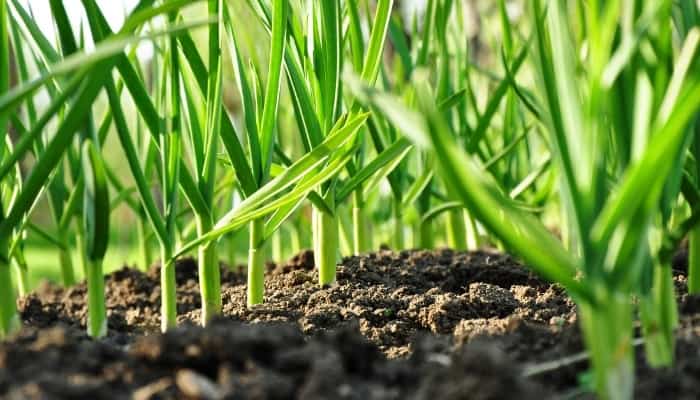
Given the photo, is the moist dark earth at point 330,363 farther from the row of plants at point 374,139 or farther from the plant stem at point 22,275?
the plant stem at point 22,275

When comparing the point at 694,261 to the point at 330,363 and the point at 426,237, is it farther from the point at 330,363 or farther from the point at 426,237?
the point at 426,237

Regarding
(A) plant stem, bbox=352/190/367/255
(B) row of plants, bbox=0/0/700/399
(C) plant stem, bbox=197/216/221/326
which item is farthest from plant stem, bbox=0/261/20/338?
(A) plant stem, bbox=352/190/367/255

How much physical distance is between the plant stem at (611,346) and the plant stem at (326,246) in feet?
2.24

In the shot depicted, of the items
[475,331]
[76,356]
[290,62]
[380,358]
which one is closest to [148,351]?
[76,356]

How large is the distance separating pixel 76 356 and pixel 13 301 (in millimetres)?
235

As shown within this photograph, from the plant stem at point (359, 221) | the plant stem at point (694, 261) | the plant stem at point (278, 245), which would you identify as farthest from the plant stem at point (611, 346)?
the plant stem at point (278, 245)

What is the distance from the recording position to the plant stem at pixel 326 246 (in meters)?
1.31

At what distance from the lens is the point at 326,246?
1312mm

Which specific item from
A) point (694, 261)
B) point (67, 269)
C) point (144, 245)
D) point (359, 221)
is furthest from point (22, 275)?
point (694, 261)

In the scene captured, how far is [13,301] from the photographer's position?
94 centimetres

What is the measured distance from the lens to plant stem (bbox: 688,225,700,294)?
1.04 meters

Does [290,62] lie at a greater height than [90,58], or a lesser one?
greater

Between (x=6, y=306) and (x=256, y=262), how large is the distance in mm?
367

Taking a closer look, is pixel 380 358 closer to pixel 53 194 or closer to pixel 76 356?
pixel 76 356
